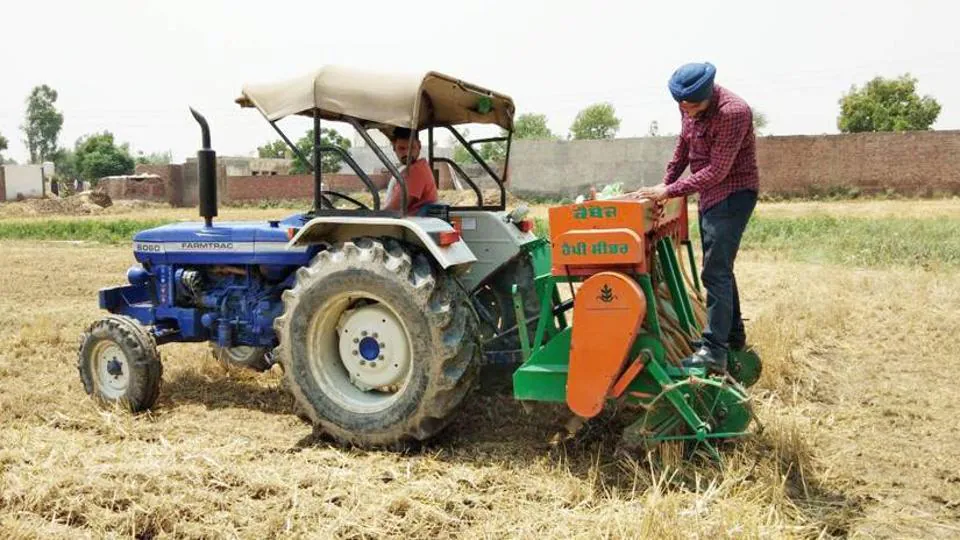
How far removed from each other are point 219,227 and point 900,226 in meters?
14.8

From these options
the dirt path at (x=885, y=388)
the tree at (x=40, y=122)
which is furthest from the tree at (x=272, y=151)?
the dirt path at (x=885, y=388)

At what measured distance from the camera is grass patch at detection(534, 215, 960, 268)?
42.9ft

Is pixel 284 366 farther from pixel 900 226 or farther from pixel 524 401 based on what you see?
pixel 900 226

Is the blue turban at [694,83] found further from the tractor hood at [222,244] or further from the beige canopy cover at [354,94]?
the tractor hood at [222,244]

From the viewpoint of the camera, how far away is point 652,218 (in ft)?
15.1

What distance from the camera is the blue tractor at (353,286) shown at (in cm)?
481

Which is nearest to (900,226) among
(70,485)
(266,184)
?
(70,485)

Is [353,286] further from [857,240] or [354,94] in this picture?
[857,240]

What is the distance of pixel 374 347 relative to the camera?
5121mm

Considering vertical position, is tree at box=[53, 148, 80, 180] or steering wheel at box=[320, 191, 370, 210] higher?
tree at box=[53, 148, 80, 180]

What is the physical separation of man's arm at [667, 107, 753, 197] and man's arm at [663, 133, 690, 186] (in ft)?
1.83

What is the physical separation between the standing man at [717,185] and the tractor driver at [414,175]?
5.16ft

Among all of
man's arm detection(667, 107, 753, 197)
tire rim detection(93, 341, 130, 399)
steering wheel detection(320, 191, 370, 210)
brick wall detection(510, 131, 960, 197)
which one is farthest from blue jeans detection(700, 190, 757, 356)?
brick wall detection(510, 131, 960, 197)

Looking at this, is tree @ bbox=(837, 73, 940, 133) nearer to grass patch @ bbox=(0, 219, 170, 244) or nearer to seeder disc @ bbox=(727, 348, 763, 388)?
grass patch @ bbox=(0, 219, 170, 244)
